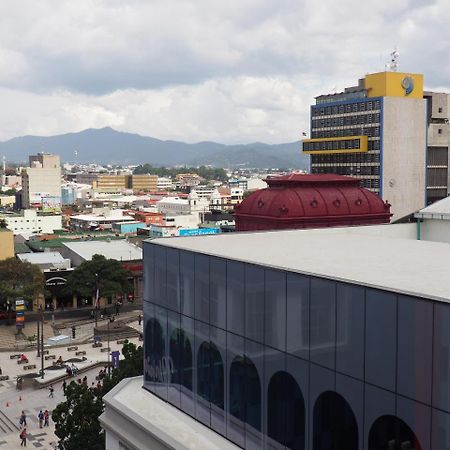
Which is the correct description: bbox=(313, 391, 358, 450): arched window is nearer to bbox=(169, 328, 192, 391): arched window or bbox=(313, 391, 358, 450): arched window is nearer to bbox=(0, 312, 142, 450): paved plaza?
bbox=(169, 328, 192, 391): arched window

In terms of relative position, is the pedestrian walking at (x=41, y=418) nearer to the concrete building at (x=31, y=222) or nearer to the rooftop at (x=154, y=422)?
the rooftop at (x=154, y=422)

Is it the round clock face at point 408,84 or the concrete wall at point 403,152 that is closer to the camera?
the concrete wall at point 403,152

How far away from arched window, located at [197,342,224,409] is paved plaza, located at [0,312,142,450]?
959 inches

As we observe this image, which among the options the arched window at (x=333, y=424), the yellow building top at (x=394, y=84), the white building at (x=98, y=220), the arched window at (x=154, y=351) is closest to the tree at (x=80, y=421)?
the arched window at (x=154, y=351)

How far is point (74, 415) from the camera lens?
40.8m

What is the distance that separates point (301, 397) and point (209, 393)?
19.4 feet

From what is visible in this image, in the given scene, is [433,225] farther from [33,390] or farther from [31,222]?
[31,222]

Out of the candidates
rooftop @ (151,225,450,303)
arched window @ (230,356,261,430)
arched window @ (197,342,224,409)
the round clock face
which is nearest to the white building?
the round clock face

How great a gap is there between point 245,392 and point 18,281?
214 ft

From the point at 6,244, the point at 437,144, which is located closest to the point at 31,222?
the point at 6,244

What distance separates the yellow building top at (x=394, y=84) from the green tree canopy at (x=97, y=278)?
169ft

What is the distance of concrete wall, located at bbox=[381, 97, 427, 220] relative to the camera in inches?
4304

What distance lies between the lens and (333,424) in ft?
69.4

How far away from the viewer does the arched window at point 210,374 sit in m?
26.5
